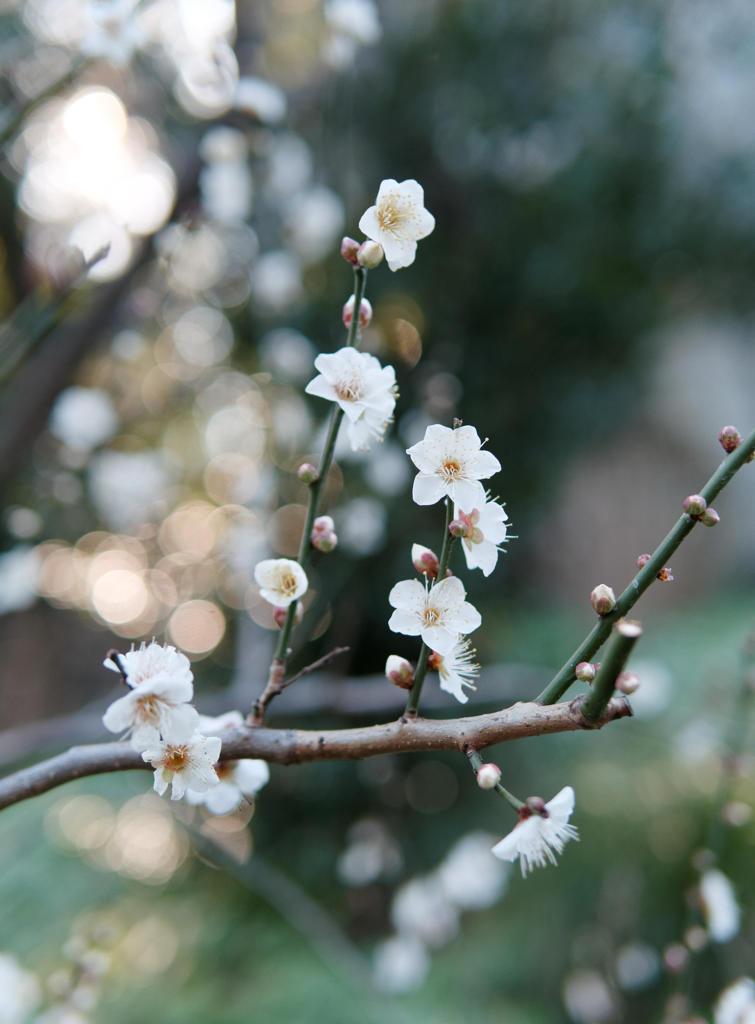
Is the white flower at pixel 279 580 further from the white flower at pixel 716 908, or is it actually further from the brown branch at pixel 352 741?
the white flower at pixel 716 908

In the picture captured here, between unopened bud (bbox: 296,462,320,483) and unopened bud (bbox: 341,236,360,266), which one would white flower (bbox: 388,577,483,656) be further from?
unopened bud (bbox: 341,236,360,266)

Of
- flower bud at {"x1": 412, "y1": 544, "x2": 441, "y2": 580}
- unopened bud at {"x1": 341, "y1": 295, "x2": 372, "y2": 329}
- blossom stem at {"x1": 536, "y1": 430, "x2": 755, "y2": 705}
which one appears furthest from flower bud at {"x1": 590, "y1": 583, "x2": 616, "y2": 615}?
unopened bud at {"x1": 341, "y1": 295, "x2": 372, "y2": 329}

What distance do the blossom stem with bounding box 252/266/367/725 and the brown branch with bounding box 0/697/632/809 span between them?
0.02 m

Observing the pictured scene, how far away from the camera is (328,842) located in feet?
8.11

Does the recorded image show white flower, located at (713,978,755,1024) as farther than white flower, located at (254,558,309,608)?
Yes

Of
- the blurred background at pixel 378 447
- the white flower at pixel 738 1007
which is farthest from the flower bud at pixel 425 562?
the blurred background at pixel 378 447

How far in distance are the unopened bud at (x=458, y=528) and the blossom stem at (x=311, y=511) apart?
8cm

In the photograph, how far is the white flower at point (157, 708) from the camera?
0.35 metres

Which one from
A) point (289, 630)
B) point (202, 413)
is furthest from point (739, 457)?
point (202, 413)

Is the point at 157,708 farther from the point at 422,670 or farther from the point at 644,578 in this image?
the point at 644,578

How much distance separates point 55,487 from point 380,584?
3.21ft

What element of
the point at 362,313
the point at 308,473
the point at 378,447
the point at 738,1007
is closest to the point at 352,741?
the point at 308,473

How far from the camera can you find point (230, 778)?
458mm

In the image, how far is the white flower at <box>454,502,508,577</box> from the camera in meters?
0.40
